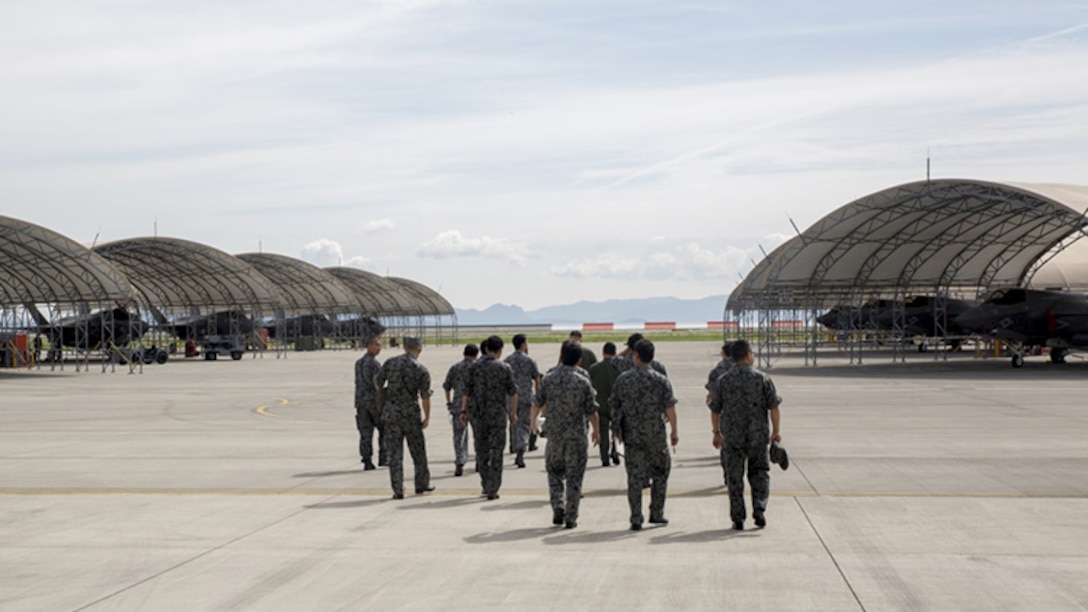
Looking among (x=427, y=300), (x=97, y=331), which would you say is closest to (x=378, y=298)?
(x=427, y=300)

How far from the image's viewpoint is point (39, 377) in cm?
4516

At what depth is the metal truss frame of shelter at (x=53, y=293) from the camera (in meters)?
46.1

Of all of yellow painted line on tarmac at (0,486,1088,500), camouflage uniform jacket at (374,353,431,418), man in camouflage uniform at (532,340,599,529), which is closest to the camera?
man in camouflage uniform at (532,340,599,529)

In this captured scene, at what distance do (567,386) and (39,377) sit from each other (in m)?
39.9

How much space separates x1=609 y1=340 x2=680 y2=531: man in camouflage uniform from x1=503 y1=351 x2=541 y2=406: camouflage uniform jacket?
210 inches

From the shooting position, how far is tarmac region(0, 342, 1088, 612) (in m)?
8.02

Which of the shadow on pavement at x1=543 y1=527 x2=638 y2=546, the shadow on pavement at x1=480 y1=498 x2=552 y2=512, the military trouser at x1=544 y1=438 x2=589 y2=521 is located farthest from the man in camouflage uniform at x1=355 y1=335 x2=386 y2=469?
the shadow on pavement at x1=543 y1=527 x2=638 y2=546

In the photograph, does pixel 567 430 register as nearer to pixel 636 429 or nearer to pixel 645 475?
pixel 636 429

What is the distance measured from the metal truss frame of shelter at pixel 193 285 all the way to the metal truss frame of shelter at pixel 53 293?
131 inches

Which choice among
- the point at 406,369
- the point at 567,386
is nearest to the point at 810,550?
the point at 567,386

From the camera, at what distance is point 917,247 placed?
5497 centimetres

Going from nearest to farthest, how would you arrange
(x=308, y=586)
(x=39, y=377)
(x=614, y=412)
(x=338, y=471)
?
(x=308, y=586) → (x=614, y=412) → (x=338, y=471) → (x=39, y=377)

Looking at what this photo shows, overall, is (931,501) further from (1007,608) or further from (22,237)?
(22,237)

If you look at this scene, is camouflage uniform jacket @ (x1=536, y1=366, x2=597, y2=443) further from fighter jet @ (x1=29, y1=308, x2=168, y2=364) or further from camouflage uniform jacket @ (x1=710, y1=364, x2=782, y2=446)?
fighter jet @ (x1=29, y1=308, x2=168, y2=364)
